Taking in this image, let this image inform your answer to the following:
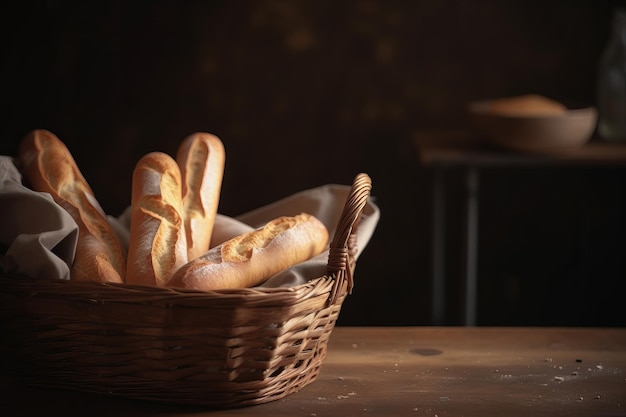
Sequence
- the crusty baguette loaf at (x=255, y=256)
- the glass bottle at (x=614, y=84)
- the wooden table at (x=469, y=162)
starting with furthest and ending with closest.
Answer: the glass bottle at (x=614, y=84) < the wooden table at (x=469, y=162) < the crusty baguette loaf at (x=255, y=256)

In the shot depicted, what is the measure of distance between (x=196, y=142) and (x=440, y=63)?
4.42ft

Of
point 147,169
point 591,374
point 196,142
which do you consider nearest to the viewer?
point 591,374

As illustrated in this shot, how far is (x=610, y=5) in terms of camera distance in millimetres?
2486

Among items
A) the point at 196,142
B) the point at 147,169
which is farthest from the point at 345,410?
the point at 196,142

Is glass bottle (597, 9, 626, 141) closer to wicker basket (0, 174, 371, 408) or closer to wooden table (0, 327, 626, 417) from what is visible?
wooden table (0, 327, 626, 417)

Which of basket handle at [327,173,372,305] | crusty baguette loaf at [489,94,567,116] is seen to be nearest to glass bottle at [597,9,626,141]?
crusty baguette loaf at [489,94,567,116]

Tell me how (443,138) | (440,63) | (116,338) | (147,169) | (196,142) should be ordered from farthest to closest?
(440,63) → (443,138) → (196,142) → (147,169) → (116,338)

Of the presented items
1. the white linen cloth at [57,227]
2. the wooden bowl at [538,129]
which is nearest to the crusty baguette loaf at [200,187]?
the white linen cloth at [57,227]

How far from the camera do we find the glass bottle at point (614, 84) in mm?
2273

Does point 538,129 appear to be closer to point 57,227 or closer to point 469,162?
point 469,162

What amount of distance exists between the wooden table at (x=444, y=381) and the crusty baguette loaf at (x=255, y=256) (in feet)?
0.43

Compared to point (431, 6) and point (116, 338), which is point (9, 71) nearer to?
point (431, 6)

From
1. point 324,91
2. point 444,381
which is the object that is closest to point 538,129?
point 324,91

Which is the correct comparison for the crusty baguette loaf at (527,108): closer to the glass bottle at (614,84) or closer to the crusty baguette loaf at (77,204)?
the glass bottle at (614,84)
